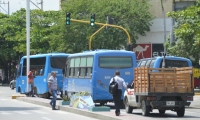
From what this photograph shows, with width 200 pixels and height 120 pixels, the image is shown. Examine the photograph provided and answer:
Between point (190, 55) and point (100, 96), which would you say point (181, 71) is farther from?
point (190, 55)

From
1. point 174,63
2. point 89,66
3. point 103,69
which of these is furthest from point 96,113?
point 174,63

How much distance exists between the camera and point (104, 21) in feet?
200

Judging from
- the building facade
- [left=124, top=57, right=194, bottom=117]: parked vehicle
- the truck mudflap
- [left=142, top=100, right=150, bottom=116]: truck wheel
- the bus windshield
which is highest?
the building facade

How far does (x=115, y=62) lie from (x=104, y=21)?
31583 mm

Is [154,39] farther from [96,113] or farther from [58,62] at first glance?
[96,113]

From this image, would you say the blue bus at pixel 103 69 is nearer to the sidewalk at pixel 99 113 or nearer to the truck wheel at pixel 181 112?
the sidewalk at pixel 99 113

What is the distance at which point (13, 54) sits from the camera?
77.6 m

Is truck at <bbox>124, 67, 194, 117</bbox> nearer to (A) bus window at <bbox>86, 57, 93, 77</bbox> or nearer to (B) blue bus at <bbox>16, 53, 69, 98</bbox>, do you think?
(A) bus window at <bbox>86, 57, 93, 77</bbox>

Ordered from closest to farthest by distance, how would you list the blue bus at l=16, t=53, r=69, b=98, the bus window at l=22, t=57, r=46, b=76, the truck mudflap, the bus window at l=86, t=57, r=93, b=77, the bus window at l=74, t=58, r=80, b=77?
the truck mudflap
the bus window at l=86, t=57, r=93, b=77
the bus window at l=74, t=58, r=80, b=77
the blue bus at l=16, t=53, r=69, b=98
the bus window at l=22, t=57, r=46, b=76

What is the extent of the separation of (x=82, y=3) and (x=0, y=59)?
23.0 metres

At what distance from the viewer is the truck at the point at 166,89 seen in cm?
2249

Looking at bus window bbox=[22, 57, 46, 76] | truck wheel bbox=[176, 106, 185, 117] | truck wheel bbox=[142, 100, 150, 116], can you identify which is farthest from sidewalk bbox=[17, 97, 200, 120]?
bus window bbox=[22, 57, 46, 76]

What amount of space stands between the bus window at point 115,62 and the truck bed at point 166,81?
21.5 ft

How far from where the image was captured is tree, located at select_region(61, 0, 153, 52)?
5997 centimetres
